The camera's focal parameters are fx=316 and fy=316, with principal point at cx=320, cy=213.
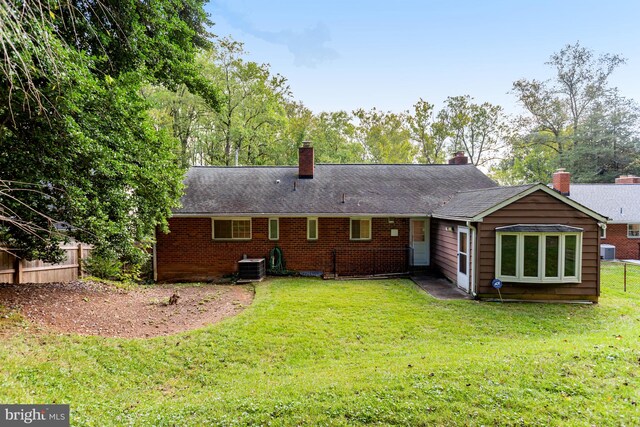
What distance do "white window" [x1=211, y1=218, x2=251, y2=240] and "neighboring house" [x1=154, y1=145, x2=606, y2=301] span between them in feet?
0.13

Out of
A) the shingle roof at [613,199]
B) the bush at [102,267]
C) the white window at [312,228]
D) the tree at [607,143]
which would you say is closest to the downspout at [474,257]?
the white window at [312,228]

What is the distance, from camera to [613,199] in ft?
60.7

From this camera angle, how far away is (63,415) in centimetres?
351

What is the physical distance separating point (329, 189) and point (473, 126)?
23411 mm

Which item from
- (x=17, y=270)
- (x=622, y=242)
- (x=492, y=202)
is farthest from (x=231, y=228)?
(x=622, y=242)

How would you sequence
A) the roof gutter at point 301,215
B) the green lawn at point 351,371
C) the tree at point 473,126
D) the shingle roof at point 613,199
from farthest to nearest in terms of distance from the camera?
the tree at point 473,126 < the shingle roof at point 613,199 < the roof gutter at point 301,215 < the green lawn at point 351,371

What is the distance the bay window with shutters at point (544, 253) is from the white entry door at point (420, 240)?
4.18m

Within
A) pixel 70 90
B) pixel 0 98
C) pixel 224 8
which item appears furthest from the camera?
pixel 224 8

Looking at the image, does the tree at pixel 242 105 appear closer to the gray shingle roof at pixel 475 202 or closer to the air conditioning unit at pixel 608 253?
the gray shingle roof at pixel 475 202

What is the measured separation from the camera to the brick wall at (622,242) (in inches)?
673

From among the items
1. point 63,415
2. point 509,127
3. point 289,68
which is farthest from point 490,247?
point 509,127

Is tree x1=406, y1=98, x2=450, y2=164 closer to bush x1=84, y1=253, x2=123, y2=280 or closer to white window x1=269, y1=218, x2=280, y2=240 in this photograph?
white window x1=269, y1=218, x2=280, y2=240

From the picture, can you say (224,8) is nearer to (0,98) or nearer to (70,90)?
(70,90)

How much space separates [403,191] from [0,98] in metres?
12.6
